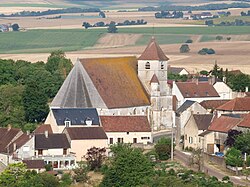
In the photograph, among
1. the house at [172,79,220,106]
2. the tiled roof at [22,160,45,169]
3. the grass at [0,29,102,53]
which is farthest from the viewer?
the grass at [0,29,102,53]

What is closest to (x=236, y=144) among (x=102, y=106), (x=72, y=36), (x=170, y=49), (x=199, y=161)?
(x=199, y=161)

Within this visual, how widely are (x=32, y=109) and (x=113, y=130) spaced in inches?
385

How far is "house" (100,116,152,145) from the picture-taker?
7406cm

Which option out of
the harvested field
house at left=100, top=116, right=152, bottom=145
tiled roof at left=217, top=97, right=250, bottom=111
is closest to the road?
house at left=100, top=116, right=152, bottom=145

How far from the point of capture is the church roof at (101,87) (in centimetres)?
7969

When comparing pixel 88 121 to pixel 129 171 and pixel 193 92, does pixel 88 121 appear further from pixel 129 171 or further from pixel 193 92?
pixel 193 92

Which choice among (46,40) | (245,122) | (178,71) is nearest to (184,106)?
(245,122)

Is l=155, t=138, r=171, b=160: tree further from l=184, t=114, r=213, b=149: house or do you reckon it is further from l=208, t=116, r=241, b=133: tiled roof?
l=208, t=116, r=241, b=133: tiled roof

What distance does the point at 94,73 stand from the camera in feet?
267

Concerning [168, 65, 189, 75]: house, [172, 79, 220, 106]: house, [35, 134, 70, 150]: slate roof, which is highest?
[168, 65, 189, 75]: house

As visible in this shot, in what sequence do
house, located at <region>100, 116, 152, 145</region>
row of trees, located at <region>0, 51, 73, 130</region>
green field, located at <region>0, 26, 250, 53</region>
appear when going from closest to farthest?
house, located at <region>100, 116, 152, 145</region>
row of trees, located at <region>0, 51, 73, 130</region>
green field, located at <region>0, 26, 250, 53</region>

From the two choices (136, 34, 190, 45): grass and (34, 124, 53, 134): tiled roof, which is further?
(136, 34, 190, 45): grass

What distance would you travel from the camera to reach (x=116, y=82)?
82062mm

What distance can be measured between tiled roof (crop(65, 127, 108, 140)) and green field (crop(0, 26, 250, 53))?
9654cm
